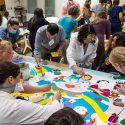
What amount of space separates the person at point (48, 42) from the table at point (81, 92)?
15.8 inches

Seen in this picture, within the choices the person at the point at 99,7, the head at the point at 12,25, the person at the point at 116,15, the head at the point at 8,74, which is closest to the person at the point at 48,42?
the head at the point at 12,25

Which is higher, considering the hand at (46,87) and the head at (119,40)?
the head at (119,40)

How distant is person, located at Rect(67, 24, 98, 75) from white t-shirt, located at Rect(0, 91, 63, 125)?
1203 millimetres

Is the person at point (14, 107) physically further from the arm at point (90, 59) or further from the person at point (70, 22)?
the person at point (70, 22)

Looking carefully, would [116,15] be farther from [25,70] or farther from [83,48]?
[25,70]

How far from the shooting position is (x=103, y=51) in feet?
10.6

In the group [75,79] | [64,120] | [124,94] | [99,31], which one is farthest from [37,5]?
[64,120]

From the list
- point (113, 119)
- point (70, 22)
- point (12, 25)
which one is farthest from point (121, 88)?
point (70, 22)

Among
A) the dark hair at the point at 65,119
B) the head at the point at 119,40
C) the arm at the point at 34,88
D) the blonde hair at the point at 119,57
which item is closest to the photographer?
the dark hair at the point at 65,119

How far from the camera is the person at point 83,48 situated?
289 cm

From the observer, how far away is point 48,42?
3.52 metres

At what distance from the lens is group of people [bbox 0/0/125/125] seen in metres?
1.64

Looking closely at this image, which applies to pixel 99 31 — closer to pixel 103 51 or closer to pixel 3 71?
pixel 103 51

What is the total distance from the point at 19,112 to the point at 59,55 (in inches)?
78.0
